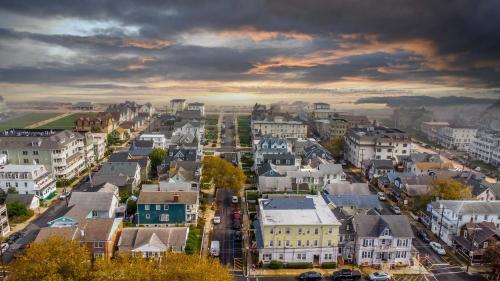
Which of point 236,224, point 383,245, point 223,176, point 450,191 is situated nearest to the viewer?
point 383,245

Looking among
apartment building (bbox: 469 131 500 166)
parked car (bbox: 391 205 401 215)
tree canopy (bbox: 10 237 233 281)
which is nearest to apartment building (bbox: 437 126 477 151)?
apartment building (bbox: 469 131 500 166)

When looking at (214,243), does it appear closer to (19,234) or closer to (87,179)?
(19,234)

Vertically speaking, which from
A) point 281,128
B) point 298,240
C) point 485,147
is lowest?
point 298,240

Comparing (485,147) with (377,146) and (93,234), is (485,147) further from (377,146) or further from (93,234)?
(93,234)

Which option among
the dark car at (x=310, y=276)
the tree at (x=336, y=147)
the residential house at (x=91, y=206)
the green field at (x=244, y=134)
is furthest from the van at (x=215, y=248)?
the green field at (x=244, y=134)

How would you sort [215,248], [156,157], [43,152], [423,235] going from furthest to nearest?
1. [156,157]
2. [43,152]
3. [423,235]
4. [215,248]

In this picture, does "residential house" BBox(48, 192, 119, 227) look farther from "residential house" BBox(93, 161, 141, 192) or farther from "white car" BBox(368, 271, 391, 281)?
"white car" BBox(368, 271, 391, 281)

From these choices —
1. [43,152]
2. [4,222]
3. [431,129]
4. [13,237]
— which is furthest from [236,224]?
[431,129]
